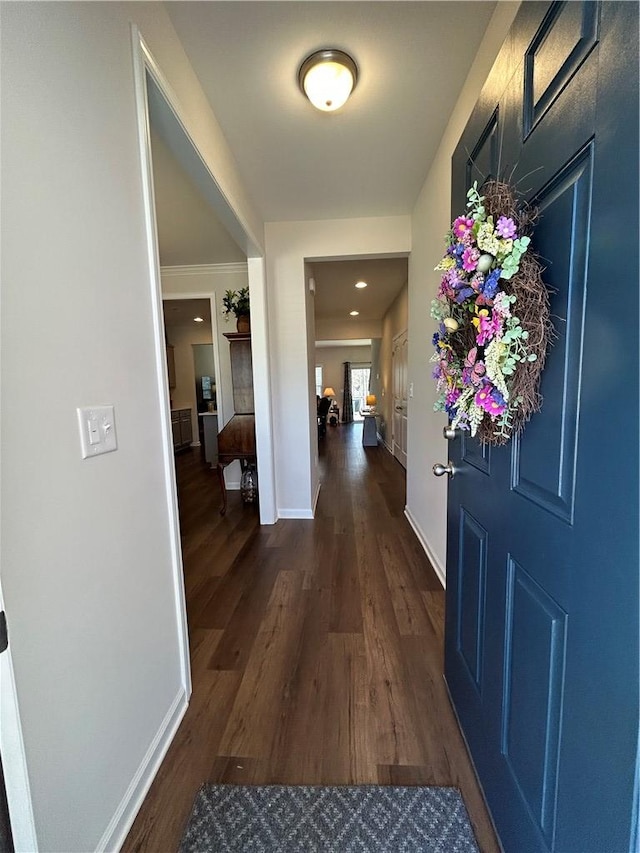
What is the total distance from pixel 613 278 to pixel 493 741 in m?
1.20

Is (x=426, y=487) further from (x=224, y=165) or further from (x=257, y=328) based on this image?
(x=224, y=165)

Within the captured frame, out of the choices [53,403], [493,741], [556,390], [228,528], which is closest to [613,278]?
[556,390]

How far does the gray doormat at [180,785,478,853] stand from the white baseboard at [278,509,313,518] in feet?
7.50

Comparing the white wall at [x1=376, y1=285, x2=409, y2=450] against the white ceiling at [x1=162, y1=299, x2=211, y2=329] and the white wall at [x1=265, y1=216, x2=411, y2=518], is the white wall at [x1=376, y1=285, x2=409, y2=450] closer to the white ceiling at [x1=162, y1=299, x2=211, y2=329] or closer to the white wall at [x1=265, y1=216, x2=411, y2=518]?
the white wall at [x1=265, y1=216, x2=411, y2=518]

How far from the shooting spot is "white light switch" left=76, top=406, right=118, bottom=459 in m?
0.86

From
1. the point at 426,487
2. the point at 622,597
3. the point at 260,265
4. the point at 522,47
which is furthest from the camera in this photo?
the point at 260,265

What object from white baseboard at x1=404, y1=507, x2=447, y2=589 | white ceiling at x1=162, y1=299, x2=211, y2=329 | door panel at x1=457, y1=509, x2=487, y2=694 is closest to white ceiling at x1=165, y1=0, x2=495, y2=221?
door panel at x1=457, y1=509, x2=487, y2=694

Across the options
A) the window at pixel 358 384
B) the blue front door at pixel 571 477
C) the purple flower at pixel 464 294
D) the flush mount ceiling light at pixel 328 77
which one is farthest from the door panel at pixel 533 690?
the window at pixel 358 384

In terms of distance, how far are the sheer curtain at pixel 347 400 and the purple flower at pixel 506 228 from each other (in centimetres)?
1160

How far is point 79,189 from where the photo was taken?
2.85 feet

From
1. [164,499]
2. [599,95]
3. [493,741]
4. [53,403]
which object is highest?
[599,95]

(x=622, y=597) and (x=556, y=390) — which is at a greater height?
(x=556, y=390)

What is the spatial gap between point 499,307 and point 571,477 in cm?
38

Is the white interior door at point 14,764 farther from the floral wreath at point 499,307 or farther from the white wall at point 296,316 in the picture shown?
the white wall at point 296,316
